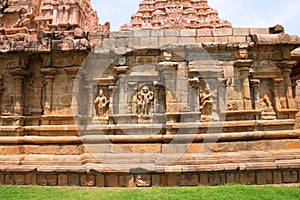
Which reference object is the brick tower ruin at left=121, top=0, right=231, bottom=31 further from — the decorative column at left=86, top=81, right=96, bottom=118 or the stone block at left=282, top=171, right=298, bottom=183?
the stone block at left=282, top=171, right=298, bottom=183

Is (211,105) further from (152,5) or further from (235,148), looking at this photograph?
(152,5)

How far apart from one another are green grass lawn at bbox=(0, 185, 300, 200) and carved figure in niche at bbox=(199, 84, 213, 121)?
2344 millimetres

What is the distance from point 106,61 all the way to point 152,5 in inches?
701

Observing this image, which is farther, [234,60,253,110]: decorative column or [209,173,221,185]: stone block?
[234,60,253,110]: decorative column

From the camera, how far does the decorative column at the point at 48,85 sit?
975 cm

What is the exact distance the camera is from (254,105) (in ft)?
31.1

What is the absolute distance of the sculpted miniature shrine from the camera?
28.6 feet

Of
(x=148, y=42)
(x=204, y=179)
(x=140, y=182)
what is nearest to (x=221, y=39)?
(x=148, y=42)

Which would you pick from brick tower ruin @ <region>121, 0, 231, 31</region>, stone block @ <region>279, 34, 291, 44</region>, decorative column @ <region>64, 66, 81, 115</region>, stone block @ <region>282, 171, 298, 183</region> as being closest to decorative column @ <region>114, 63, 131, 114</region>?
decorative column @ <region>64, 66, 81, 115</region>

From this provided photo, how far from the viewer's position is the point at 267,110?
9578mm

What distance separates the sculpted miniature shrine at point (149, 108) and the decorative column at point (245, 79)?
30 millimetres

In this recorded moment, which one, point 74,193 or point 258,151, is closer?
point 74,193

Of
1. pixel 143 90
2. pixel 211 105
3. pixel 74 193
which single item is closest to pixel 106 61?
pixel 143 90

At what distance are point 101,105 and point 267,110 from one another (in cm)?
511
